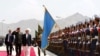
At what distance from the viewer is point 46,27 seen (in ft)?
61.7

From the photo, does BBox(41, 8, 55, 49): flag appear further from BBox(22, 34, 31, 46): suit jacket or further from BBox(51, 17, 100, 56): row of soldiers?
BBox(22, 34, 31, 46): suit jacket

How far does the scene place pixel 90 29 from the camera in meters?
16.3

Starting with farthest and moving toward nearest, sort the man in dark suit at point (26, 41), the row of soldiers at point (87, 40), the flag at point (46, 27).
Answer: the man in dark suit at point (26, 41) → the flag at point (46, 27) → the row of soldiers at point (87, 40)

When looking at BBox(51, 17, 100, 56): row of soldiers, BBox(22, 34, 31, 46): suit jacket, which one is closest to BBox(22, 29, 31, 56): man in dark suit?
BBox(22, 34, 31, 46): suit jacket

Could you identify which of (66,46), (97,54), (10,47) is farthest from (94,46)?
(10,47)

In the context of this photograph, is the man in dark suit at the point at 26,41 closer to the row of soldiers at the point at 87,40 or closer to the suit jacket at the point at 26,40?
the suit jacket at the point at 26,40

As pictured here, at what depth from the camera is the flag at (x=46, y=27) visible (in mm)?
18469

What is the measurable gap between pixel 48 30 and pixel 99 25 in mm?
3879

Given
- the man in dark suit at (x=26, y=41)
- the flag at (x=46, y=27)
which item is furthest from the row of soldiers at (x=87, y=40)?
the man in dark suit at (x=26, y=41)

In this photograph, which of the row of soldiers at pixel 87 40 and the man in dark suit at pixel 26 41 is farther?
the man in dark suit at pixel 26 41

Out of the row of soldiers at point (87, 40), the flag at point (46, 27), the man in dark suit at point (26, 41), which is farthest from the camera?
the man in dark suit at point (26, 41)

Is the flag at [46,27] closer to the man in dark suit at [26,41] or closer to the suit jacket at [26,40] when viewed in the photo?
the man in dark suit at [26,41]

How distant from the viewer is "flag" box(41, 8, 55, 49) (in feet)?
60.6

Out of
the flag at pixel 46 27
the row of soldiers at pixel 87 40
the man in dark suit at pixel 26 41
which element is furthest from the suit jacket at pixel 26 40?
the flag at pixel 46 27
